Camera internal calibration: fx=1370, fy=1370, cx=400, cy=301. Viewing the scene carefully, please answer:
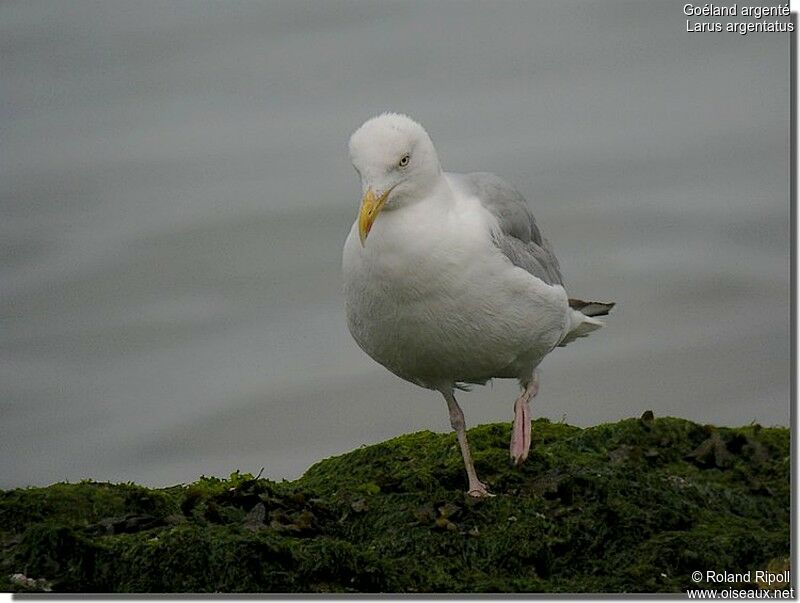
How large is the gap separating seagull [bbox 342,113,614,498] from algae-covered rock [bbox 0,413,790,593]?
0.55m

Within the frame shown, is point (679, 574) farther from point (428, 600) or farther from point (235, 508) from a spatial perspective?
point (235, 508)

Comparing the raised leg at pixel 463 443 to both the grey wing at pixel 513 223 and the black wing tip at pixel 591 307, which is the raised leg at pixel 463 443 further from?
the black wing tip at pixel 591 307

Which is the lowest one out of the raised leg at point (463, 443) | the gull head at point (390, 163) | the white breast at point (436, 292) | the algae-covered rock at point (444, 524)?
the algae-covered rock at point (444, 524)

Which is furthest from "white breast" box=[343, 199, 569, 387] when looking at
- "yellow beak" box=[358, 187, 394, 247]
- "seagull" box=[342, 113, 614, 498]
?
"yellow beak" box=[358, 187, 394, 247]

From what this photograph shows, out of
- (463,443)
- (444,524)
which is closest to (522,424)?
(463,443)

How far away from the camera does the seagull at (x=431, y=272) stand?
7887mm

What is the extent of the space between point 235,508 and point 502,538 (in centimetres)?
150

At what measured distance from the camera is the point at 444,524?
293 inches

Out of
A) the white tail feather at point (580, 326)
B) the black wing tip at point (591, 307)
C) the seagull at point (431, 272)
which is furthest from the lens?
the black wing tip at point (591, 307)

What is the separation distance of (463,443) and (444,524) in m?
1.20

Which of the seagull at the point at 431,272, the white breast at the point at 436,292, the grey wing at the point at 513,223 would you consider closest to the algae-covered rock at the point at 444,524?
the seagull at the point at 431,272

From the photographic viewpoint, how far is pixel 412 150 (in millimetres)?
7934

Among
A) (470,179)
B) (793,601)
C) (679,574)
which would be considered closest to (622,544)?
(679,574)

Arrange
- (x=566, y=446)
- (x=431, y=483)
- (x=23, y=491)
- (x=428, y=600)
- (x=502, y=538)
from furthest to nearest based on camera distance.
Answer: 1. (x=566, y=446)
2. (x=431, y=483)
3. (x=23, y=491)
4. (x=502, y=538)
5. (x=428, y=600)
